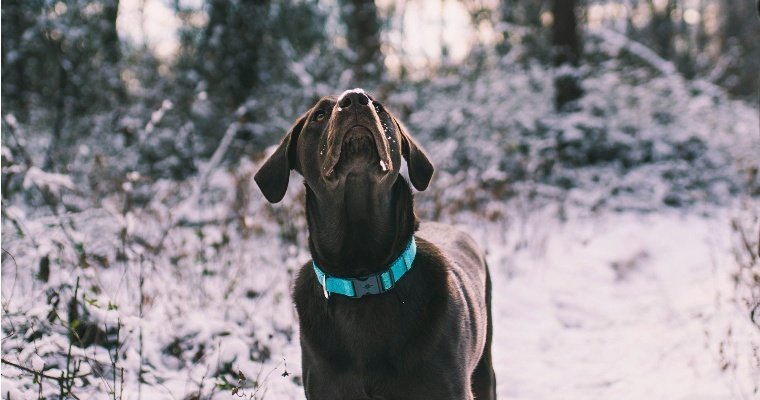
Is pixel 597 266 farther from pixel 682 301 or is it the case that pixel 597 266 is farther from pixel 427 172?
pixel 427 172

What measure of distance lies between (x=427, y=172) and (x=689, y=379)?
7.20ft

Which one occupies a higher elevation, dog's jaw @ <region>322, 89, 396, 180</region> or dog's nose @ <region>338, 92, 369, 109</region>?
dog's nose @ <region>338, 92, 369, 109</region>

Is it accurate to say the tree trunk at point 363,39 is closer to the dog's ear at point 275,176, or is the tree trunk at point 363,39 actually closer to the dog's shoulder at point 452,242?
the dog's shoulder at point 452,242

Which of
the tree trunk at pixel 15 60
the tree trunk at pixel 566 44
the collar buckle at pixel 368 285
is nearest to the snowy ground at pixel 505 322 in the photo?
the collar buckle at pixel 368 285

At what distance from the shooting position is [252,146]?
31.7ft

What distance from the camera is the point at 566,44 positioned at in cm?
1098

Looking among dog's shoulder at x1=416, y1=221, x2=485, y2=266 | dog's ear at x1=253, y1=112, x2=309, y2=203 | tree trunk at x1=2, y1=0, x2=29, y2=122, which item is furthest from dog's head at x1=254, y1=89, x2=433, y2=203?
tree trunk at x1=2, y1=0, x2=29, y2=122

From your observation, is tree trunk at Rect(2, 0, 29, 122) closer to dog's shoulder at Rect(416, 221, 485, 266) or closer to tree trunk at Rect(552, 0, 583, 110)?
dog's shoulder at Rect(416, 221, 485, 266)

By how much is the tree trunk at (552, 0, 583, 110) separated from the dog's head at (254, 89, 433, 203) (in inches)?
349

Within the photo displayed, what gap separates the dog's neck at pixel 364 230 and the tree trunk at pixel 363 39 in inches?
299

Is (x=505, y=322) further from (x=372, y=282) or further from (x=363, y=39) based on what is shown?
(x=363, y=39)

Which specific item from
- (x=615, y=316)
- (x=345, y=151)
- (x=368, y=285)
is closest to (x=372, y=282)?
(x=368, y=285)

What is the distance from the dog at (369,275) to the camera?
7.84ft

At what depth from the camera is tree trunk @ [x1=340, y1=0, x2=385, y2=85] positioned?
10233mm
